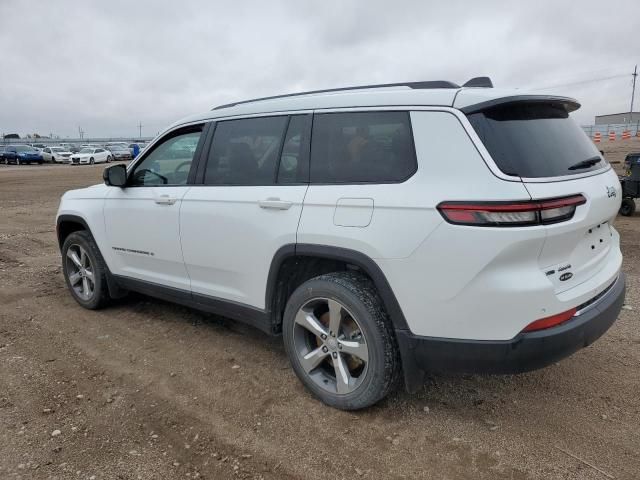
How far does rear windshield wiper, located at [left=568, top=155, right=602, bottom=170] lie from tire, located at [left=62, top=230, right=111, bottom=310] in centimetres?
398

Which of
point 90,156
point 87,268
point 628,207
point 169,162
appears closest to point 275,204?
point 169,162

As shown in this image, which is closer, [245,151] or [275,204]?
[275,204]

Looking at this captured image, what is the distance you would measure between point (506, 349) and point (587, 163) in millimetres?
1221

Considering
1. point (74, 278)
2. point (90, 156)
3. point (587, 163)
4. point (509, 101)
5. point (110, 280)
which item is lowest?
point (90, 156)

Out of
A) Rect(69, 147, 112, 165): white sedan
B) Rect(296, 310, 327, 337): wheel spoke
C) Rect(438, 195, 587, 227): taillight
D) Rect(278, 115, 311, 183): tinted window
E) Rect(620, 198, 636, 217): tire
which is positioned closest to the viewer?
Rect(438, 195, 587, 227): taillight

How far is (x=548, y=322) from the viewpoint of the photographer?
2.50m

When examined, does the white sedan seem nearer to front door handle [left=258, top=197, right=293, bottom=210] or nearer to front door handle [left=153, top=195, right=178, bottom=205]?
front door handle [left=153, top=195, right=178, bottom=205]

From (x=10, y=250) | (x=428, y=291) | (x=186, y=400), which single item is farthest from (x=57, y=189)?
(x=428, y=291)

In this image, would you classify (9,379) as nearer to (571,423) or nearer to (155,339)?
(155,339)

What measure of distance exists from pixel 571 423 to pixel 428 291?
1212 mm

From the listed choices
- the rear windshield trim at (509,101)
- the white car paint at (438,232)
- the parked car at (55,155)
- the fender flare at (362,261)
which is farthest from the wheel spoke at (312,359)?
the parked car at (55,155)

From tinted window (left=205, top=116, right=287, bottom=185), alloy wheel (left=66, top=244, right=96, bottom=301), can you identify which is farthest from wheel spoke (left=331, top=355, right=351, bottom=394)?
alloy wheel (left=66, top=244, right=96, bottom=301)

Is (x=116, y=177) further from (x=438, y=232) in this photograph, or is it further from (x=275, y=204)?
(x=438, y=232)

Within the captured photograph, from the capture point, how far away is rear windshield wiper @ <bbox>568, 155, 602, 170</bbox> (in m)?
2.78
